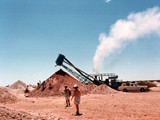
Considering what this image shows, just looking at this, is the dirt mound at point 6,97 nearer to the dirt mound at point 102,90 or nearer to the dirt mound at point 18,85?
the dirt mound at point 102,90

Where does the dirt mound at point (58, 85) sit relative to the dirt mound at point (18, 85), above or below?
below

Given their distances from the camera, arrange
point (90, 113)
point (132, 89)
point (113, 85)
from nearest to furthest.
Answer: point (90, 113), point (132, 89), point (113, 85)

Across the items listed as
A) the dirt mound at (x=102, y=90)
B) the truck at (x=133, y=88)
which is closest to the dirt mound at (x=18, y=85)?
the truck at (x=133, y=88)

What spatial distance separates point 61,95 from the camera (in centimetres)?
4538

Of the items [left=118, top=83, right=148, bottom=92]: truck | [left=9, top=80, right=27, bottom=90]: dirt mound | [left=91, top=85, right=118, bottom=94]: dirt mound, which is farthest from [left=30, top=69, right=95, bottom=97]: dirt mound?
[left=9, top=80, right=27, bottom=90]: dirt mound

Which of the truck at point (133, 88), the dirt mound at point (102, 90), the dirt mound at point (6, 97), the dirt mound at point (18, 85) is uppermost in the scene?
the dirt mound at point (18, 85)

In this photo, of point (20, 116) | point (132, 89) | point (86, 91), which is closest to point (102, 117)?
point (20, 116)

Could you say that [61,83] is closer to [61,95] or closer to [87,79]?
[61,95]

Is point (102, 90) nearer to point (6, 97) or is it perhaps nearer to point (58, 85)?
point (58, 85)

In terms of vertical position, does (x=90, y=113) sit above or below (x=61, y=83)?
below

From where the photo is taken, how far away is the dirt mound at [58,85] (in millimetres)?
47306

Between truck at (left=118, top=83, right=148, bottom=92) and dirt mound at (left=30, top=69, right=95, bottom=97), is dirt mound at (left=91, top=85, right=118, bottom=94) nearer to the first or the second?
dirt mound at (left=30, top=69, right=95, bottom=97)

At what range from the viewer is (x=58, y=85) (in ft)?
160

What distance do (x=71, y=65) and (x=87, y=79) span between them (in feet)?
12.7
